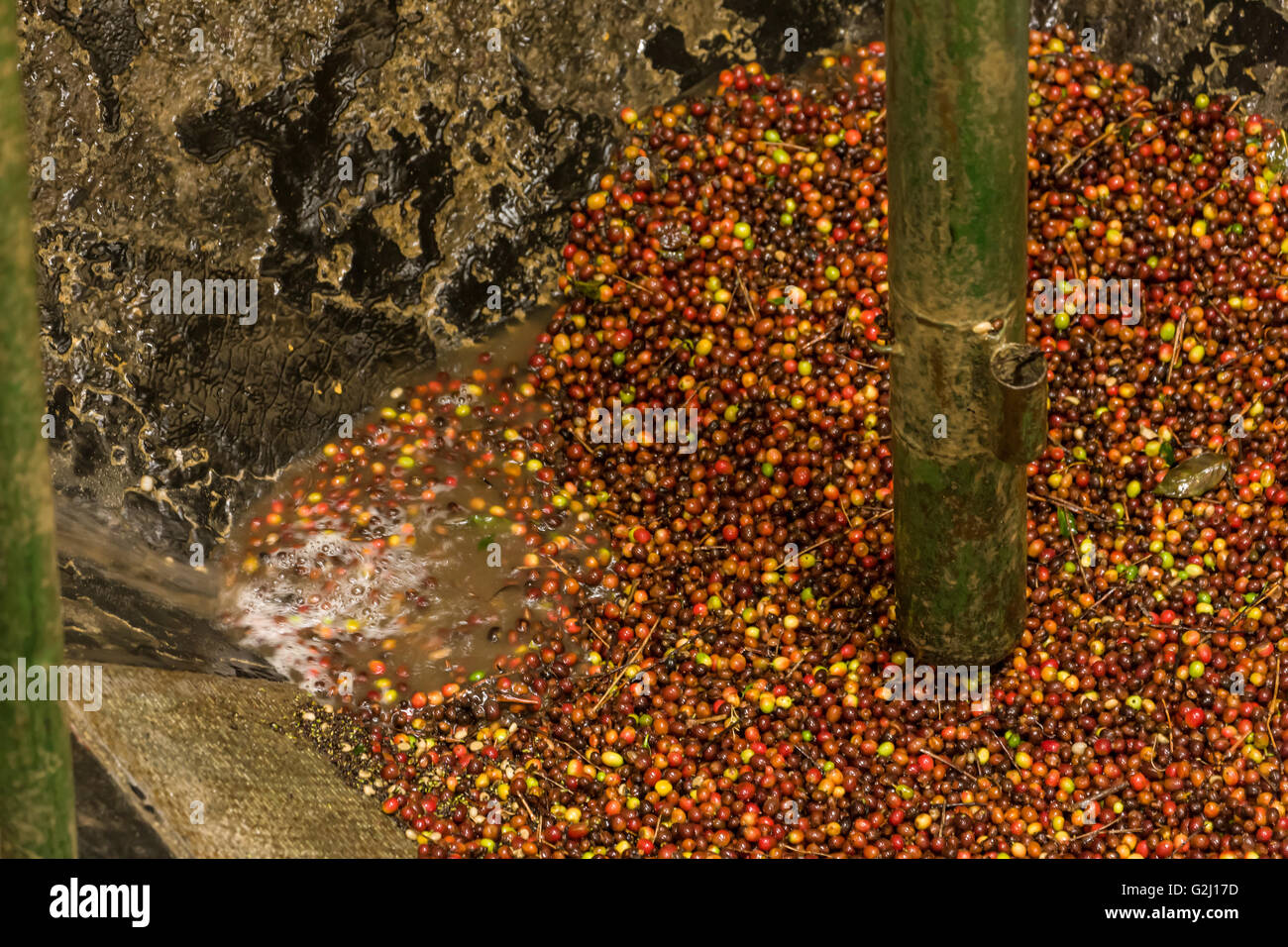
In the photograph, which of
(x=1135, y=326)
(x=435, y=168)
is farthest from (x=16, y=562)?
(x=1135, y=326)

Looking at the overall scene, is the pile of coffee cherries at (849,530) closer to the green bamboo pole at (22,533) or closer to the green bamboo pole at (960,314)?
the green bamboo pole at (960,314)

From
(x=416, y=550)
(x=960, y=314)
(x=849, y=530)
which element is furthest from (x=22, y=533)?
(x=849, y=530)

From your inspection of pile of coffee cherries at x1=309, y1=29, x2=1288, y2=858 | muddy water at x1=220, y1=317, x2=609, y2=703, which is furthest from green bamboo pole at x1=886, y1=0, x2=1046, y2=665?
muddy water at x1=220, y1=317, x2=609, y2=703

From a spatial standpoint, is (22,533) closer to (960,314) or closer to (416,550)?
(960,314)

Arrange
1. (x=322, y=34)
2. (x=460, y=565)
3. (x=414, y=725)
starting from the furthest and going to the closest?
(x=322, y=34) < (x=460, y=565) < (x=414, y=725)

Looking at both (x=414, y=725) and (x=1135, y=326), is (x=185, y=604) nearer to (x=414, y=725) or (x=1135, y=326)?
(x=414, y=725)

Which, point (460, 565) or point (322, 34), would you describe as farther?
point (322, 34)

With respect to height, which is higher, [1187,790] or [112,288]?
[112,288]
